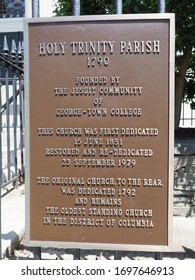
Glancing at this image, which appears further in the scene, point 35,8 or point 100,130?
point 35,8

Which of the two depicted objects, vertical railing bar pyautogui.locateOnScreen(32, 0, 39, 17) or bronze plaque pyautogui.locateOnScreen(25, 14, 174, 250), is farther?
vertical railing bar pyautogui.locateOnScreen(32, 0, 39, 17)

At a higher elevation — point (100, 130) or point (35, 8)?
point (35, 8)

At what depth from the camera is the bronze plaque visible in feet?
9.12

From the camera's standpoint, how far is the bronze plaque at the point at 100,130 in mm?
2779

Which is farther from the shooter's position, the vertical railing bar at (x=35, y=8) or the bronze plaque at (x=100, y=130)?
the vertical railing bar at (x=35, y=8)

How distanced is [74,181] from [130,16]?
4.04 ft

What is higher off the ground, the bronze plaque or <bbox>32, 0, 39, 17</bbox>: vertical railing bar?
<bbox>32, 0, 39, 17</bbox>: vertical railing bar

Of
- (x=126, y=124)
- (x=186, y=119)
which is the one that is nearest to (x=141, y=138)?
(x=126, y=124)

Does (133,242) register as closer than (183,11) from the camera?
Yes

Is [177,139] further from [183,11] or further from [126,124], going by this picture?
[126,124]

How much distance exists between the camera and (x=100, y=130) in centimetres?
284

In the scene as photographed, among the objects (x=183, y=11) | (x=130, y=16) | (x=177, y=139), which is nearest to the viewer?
→ (x=130, y=16)

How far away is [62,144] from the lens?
9.47 ft

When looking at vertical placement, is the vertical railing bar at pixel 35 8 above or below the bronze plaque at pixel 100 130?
above
